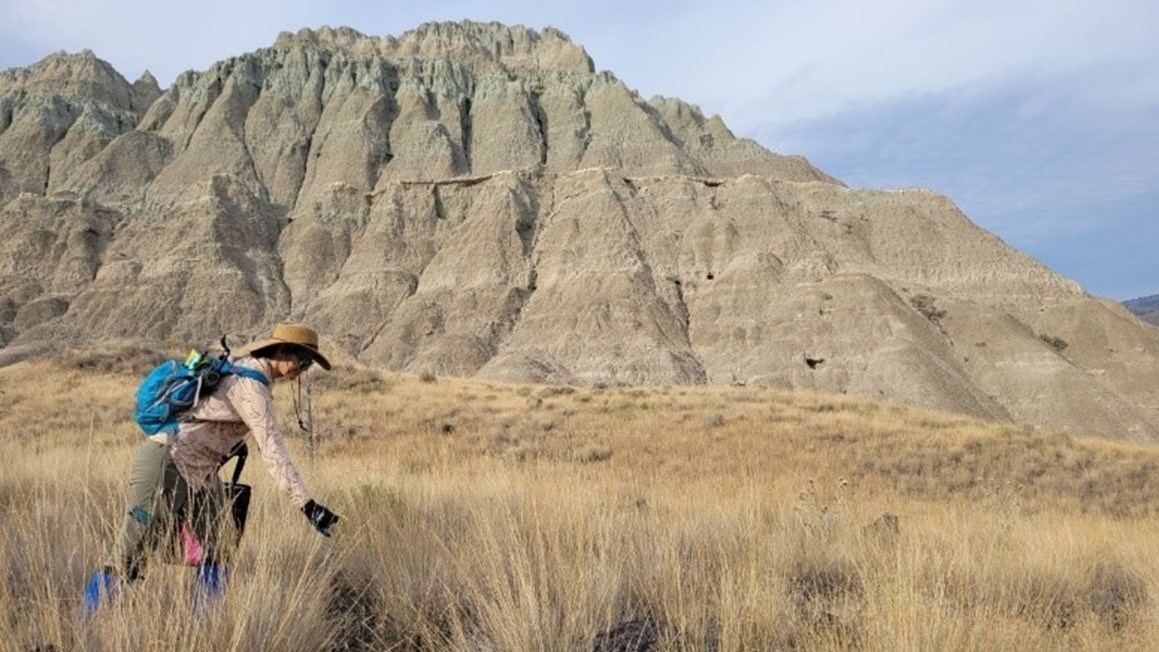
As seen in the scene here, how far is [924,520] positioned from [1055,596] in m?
2.86

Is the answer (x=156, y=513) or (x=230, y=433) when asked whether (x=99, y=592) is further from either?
(x=230, y=433)

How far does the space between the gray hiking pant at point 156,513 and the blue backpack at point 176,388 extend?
128mm

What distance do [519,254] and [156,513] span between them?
59.4 meters

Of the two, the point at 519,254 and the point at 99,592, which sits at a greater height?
the point at 519,254

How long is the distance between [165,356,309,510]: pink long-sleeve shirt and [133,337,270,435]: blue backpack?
0.14 ft

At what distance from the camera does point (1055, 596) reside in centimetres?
458

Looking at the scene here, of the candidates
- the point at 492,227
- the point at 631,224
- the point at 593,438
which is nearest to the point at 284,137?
the point at 492,227

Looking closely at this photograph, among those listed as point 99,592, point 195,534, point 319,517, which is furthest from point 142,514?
point 319,517

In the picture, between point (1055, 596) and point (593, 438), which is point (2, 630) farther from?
point (593, 438)

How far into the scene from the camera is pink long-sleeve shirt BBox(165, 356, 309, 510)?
347cm

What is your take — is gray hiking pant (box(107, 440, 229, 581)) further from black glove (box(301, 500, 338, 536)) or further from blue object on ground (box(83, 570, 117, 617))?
black glove (box(301, 500, 338, 536))

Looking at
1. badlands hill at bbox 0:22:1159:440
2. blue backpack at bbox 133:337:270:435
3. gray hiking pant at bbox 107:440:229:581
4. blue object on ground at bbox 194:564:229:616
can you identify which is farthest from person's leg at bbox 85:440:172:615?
badlands hill at bbox 0:22:1159:440

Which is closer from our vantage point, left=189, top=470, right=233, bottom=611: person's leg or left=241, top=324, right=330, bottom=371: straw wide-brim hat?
left=189, top=470, right=233, bottom=611: person's leg

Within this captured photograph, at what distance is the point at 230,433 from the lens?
3711 millimetres
